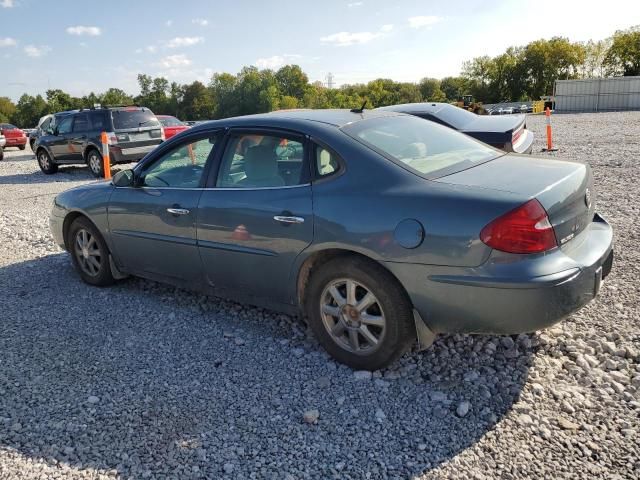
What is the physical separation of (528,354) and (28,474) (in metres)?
2.91

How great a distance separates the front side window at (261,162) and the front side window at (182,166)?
232mm

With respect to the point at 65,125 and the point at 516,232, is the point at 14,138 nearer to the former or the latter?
the point at 65,125

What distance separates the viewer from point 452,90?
102250mm

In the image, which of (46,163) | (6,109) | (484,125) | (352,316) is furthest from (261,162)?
(6,109)

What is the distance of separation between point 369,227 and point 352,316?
60 cm

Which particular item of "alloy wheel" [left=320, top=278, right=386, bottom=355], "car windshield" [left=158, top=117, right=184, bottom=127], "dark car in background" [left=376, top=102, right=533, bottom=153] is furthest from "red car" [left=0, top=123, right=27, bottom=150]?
"alloy wheel" [left=320, top=278, right=386, bottom=355]

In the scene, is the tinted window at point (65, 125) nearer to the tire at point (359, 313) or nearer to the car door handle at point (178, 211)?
the car door handle at point (178, 211)

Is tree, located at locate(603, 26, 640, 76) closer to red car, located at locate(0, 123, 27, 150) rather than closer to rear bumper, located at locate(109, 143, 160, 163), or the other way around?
red car, located at locate(0, 123, 27, 150)

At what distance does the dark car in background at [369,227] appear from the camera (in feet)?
9.43

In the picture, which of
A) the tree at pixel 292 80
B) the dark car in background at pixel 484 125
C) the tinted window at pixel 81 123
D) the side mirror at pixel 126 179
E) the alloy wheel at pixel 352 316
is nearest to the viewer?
the alloy wheel at pixel 352 316

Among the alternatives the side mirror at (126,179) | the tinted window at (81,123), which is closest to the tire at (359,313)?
the side mirror at (126,179)

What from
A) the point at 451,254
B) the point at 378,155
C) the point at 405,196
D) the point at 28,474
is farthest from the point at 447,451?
the point at 28,474

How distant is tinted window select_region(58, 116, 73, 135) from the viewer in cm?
1492

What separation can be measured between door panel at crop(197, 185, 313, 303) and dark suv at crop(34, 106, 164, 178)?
10.5m
